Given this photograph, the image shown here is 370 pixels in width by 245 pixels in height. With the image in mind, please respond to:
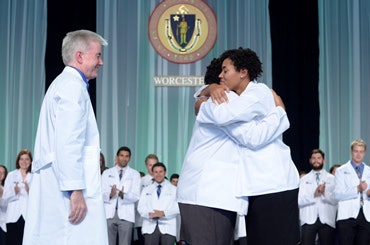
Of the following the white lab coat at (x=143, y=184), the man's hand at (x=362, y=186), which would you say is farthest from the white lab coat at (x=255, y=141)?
the white lab coat at (x=143, y=184)

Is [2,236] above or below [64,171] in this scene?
below

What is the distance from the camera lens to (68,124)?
2812 millimetres

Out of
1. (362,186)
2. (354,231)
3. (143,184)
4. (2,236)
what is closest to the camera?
(362,186)

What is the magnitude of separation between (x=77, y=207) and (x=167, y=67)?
7.37 metres

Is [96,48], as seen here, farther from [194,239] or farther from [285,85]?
[285,85]

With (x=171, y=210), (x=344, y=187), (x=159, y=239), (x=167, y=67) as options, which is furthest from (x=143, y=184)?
(x=344, y=187)

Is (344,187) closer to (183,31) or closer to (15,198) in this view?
(183,31)

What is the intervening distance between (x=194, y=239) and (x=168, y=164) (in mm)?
7020

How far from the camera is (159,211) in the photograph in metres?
8.22

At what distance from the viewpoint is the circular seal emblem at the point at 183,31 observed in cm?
1005

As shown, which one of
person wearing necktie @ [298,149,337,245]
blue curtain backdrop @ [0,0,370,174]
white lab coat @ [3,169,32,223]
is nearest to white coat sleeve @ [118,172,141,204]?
white lab coat @ [3,169,32,223]

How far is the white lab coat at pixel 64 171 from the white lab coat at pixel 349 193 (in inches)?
210

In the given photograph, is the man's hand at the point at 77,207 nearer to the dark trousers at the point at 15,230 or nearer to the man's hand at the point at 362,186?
the dark trousers at the point at 15,230

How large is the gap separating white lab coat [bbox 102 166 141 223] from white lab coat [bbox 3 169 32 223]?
960 mm
